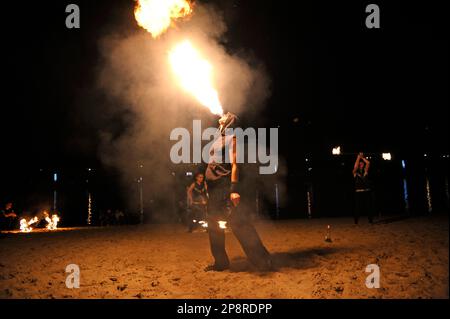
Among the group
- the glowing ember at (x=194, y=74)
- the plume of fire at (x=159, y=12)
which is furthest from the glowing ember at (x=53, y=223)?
the glowing ember at (x=194, y=74)

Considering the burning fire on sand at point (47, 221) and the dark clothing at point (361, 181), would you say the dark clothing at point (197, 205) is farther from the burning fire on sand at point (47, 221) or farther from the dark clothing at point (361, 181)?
the burning fire on sand at point (47, 221)

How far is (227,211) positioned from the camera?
15.7 feet

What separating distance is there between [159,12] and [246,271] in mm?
5614

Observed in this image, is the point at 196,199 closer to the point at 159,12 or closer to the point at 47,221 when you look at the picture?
the point at 159,12

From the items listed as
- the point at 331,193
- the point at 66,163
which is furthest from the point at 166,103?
the point at 331,193

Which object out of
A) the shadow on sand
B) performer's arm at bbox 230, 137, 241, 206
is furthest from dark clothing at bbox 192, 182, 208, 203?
performer's arm at bbox 230, 137, 241, 206

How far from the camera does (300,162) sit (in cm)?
1844

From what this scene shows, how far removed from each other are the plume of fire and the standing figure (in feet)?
11.0

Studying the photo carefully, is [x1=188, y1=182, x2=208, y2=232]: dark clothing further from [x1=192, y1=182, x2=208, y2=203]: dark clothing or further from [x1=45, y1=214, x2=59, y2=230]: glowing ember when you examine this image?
[x1=45, y1=214, x2=59, y2=230]: glowing ember

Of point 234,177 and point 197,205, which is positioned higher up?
point 234,177

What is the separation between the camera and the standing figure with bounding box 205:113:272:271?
15.6 feet

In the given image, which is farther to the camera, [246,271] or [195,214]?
[195,214]

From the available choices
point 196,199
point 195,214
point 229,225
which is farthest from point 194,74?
point 195,214
